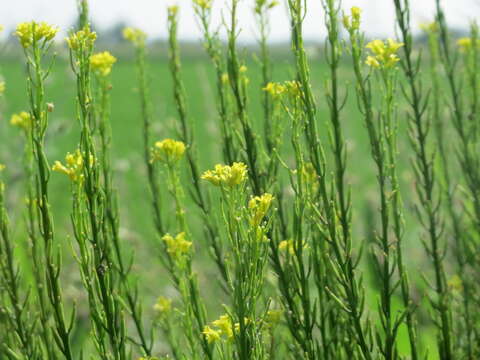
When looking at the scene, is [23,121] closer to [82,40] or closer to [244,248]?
[82,40]

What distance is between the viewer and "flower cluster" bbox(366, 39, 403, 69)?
187cm

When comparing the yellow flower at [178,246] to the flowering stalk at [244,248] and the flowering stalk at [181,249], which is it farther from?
the flowering stalk at [244,248]

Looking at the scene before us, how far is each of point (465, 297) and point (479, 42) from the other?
3.03ft

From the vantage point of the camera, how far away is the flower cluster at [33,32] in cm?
150

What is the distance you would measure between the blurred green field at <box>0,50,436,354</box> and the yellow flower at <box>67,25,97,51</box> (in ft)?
1.29

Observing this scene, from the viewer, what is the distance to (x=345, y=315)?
5.81 ft

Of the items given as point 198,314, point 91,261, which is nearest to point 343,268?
point 198,314

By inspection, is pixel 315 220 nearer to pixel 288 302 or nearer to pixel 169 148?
pixel 288 302

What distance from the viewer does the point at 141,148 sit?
1072 centimetres

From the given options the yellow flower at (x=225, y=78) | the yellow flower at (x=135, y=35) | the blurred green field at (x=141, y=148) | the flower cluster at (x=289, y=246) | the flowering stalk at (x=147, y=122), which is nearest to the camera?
the flower cluster at (x=289, y=246)

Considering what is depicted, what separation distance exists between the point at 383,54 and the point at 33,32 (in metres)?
0.90

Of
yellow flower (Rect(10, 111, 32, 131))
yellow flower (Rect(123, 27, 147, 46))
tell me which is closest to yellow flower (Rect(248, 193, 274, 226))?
yellow flower (Rect(10, 111, 32, 131))

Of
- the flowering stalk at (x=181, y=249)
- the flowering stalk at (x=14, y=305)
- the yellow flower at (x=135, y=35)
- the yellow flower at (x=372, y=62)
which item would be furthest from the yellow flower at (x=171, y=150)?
the yellow flower at (x=135, y=35)

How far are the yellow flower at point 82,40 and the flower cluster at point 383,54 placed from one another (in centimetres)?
73
